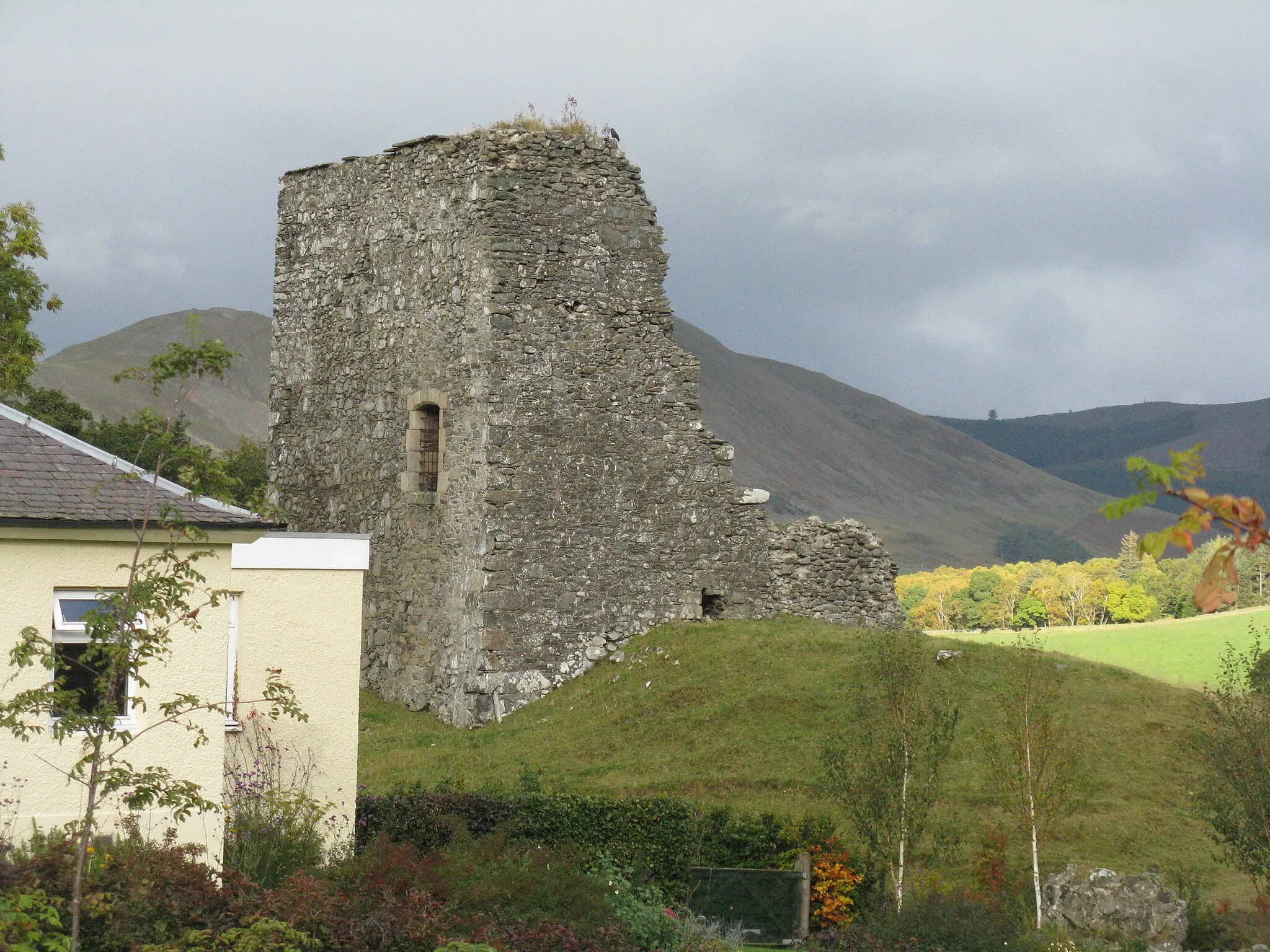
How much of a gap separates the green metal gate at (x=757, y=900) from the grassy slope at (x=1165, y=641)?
10.2 m

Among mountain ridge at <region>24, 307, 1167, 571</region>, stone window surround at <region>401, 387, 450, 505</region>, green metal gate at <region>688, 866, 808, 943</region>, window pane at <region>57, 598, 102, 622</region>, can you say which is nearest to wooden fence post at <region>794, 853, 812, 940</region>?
green metal gate at <region>688, 866, 808, 943</region>

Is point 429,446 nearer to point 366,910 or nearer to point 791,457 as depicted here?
point 366,910

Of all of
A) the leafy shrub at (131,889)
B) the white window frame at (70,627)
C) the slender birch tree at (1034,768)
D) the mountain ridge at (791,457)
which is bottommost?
the leafy shrub at (131,889)

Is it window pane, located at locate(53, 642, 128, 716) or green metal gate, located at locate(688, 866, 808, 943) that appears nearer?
window pane, located at locate(53, 642, 128, 716)

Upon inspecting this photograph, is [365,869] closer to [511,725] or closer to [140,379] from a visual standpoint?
[140,379]

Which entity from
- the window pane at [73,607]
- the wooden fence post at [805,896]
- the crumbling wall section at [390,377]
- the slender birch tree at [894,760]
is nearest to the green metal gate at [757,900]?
the wooden fence post at [805,896]

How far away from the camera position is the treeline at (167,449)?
1031 centimetres

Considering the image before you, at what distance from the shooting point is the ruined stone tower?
2245cm

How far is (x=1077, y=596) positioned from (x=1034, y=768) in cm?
3603

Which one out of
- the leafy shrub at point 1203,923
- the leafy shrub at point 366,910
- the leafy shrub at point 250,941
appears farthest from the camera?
the leafy shrub at point 1203,923

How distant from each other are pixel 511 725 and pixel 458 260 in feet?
24.0

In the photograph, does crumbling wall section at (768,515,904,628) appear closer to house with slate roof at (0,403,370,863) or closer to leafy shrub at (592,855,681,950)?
leafy shrub at (592,855,681,950)

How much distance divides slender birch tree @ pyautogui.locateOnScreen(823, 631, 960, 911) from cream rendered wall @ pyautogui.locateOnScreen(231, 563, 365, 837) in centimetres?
511

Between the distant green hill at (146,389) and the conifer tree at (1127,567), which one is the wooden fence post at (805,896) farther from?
the distant green hill at (146,389)
